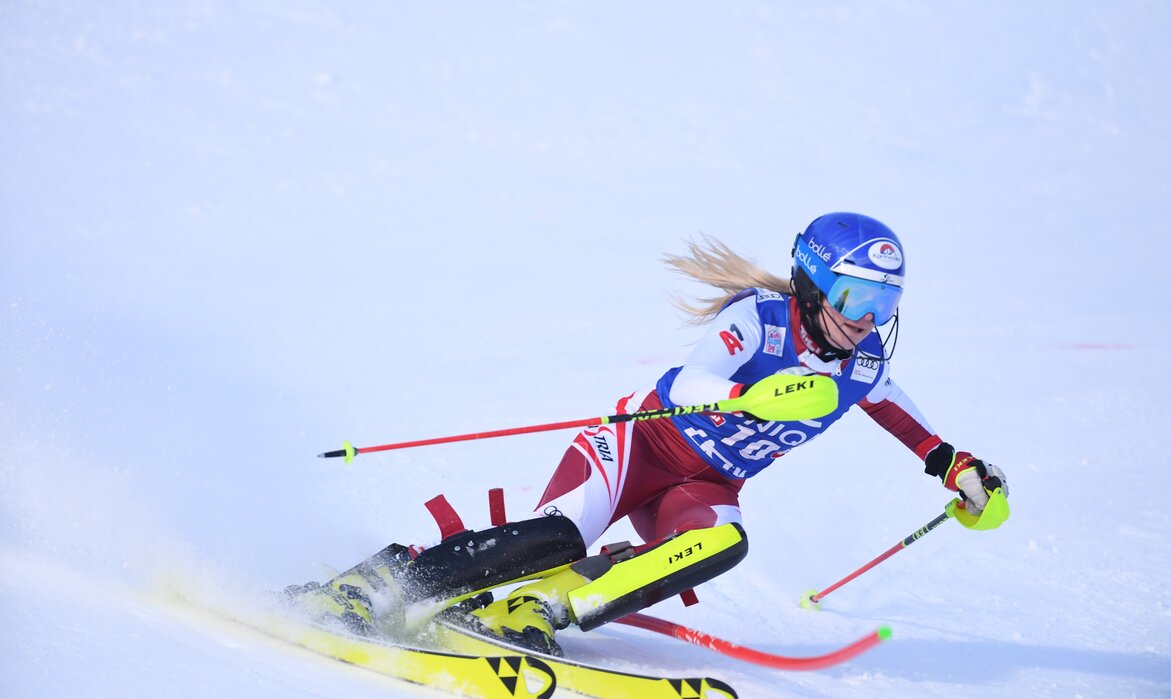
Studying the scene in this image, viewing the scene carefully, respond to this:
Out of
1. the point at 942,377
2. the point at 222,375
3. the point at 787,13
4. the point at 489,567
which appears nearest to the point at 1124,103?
the point at 787,13

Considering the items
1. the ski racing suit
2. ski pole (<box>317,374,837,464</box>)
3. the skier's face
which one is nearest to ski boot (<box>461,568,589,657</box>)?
the ski racing suit

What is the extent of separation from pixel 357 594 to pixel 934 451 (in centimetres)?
193

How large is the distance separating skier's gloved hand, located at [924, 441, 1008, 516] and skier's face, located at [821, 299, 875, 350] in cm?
63

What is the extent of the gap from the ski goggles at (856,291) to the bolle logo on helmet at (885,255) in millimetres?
32

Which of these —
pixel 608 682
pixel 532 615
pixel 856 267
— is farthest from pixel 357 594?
pixel 856 267

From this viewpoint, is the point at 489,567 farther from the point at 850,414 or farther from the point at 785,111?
the point at 785,111

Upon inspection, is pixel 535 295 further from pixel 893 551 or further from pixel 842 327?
pixel 842 327

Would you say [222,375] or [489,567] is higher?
[222,375]

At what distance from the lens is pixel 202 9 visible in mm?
12094

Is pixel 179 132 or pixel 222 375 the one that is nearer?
pixel 222 375

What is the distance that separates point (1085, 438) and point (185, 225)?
20.0ft

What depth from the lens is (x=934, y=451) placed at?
4.16m

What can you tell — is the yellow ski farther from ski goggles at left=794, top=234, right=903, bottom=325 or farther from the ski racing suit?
ski goggles at left=794, top=234, right=903, bottom=325

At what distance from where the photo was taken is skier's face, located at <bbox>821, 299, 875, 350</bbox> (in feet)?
12.2
